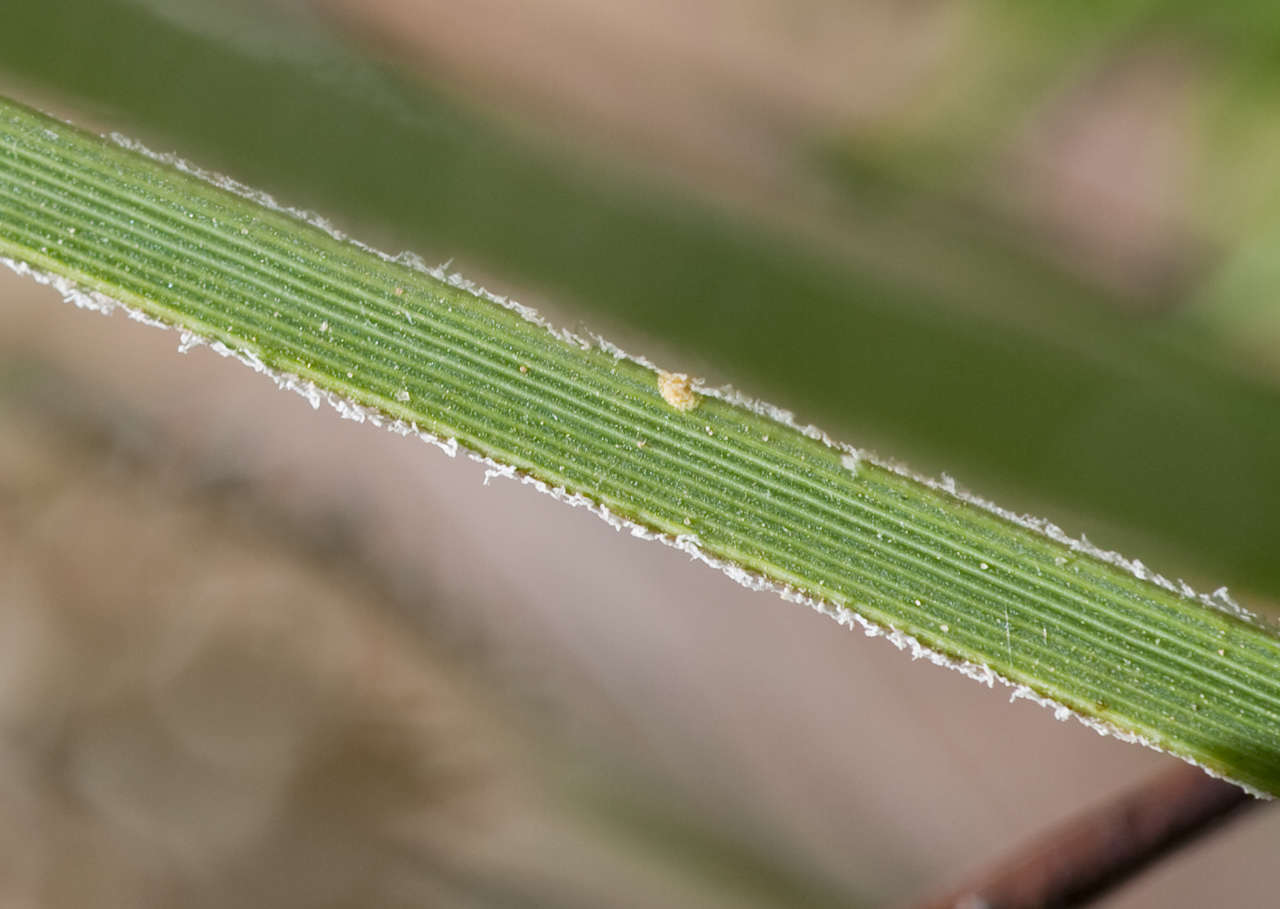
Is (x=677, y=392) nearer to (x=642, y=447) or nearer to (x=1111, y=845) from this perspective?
(x=642, y=447)

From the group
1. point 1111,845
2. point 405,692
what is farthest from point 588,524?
point 1111,845

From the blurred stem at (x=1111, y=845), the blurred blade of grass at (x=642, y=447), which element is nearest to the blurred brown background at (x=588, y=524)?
the blurred stem at (x=1111, y=845)

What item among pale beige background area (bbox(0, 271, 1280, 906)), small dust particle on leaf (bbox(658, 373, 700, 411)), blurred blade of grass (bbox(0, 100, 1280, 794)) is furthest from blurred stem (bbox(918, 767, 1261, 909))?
small dust particle on leaf (bbox(658, 373, 700, 411))

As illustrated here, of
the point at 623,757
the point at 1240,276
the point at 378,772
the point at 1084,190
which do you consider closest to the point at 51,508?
the point at 378,772

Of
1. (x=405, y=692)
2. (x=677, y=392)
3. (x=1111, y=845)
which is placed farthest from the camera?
(x=405, y=692)

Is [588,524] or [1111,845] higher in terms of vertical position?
[588,524]

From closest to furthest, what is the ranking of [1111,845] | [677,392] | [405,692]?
[677,392]
[1111,845]
[405,692]
